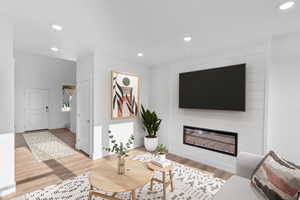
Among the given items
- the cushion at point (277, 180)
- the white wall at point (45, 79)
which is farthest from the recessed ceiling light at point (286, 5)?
the white wall at point (45, 79)

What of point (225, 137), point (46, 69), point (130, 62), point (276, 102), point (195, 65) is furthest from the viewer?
point (46, 69)

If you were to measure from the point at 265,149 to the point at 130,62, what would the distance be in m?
3.47

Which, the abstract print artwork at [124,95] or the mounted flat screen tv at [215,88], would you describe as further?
the abstract print artwork at [124,95]

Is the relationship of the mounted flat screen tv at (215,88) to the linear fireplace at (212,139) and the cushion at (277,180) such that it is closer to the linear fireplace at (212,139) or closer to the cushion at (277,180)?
the linear fireplace at (212,139)

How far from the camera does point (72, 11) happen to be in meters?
1.71

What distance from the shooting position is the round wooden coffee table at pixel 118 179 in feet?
5.03

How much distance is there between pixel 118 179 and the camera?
170 centimetres

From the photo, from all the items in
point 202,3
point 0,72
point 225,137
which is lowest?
point 225,137

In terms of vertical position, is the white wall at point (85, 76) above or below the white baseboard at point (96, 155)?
above

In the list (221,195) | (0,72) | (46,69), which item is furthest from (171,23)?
(46,69)

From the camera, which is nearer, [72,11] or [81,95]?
[72,11]

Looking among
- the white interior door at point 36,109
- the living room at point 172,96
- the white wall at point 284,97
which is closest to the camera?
the living room at point 172,96

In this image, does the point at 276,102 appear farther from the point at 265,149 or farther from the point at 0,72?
the point at 0,72

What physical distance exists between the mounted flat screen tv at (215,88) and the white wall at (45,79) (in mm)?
5785
